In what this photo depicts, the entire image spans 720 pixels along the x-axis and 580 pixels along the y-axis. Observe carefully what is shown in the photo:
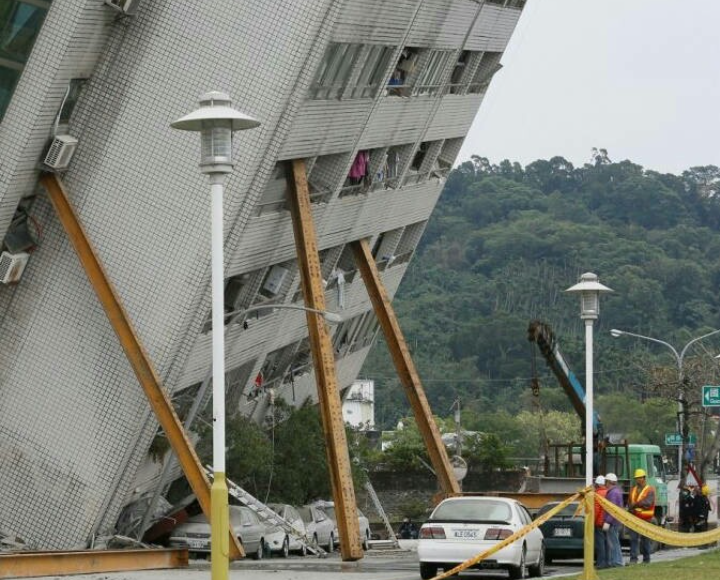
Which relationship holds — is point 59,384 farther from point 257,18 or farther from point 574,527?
point 574,527

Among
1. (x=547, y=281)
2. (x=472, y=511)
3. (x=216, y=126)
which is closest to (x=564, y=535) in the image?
(x=472, y=511)

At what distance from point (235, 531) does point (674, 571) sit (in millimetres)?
12334

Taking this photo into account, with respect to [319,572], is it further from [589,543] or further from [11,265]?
[11,265]

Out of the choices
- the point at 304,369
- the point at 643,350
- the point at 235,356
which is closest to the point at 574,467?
the point at 304,369

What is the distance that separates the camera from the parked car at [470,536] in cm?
2598

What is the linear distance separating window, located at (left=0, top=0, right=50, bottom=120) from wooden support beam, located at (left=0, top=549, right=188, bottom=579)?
25.6 ft

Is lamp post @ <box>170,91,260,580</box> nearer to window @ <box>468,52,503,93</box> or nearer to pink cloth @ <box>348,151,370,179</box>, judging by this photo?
pink cloth @ <box>348,151,370,179</box>

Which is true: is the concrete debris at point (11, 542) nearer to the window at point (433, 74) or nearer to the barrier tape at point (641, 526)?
the barrier tape at point (641, 526)

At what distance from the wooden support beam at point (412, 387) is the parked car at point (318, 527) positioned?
412 cm

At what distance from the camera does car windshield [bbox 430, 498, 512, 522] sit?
87.0 feet

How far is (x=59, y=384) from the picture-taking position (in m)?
31.2

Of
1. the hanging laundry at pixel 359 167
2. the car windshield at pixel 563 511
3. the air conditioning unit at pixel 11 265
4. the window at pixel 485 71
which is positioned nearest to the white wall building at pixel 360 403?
the window at pixel 485 71

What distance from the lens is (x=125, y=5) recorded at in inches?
1168

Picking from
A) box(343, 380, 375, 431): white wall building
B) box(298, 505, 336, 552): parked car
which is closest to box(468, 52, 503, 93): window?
box(298, 505, 336, 552): parked car
